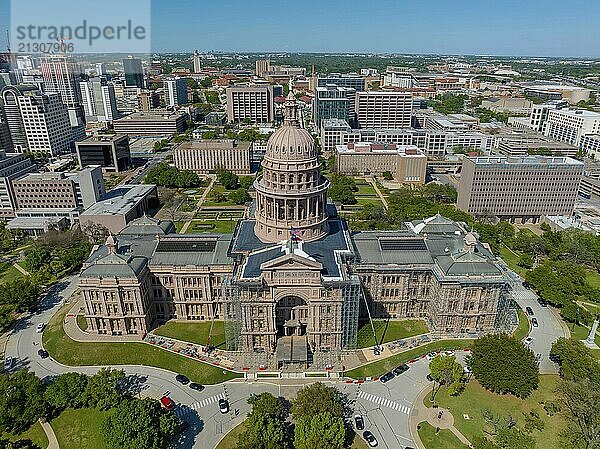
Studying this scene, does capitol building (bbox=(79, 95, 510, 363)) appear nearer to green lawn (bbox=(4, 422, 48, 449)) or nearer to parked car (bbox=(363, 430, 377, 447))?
parked car (bbox=(363, 430, 377, 447))

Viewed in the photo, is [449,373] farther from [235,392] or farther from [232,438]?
[232,438]

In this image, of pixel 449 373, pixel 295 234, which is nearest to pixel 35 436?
pixel 295 234

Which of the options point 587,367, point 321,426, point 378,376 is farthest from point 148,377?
point 587,367

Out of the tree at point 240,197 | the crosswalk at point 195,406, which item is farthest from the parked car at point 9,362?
the tree at point 240,197

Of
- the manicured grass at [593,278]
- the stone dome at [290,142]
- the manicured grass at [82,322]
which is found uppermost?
the stone dome at [290,142]

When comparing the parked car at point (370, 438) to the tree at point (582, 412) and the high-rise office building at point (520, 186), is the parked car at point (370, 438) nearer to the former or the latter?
the tree at point (582, 412)

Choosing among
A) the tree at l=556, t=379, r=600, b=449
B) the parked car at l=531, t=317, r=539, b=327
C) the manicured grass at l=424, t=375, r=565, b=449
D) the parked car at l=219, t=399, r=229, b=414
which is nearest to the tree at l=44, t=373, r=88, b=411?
the parked car at l=219, t=399, r=229, b=414
